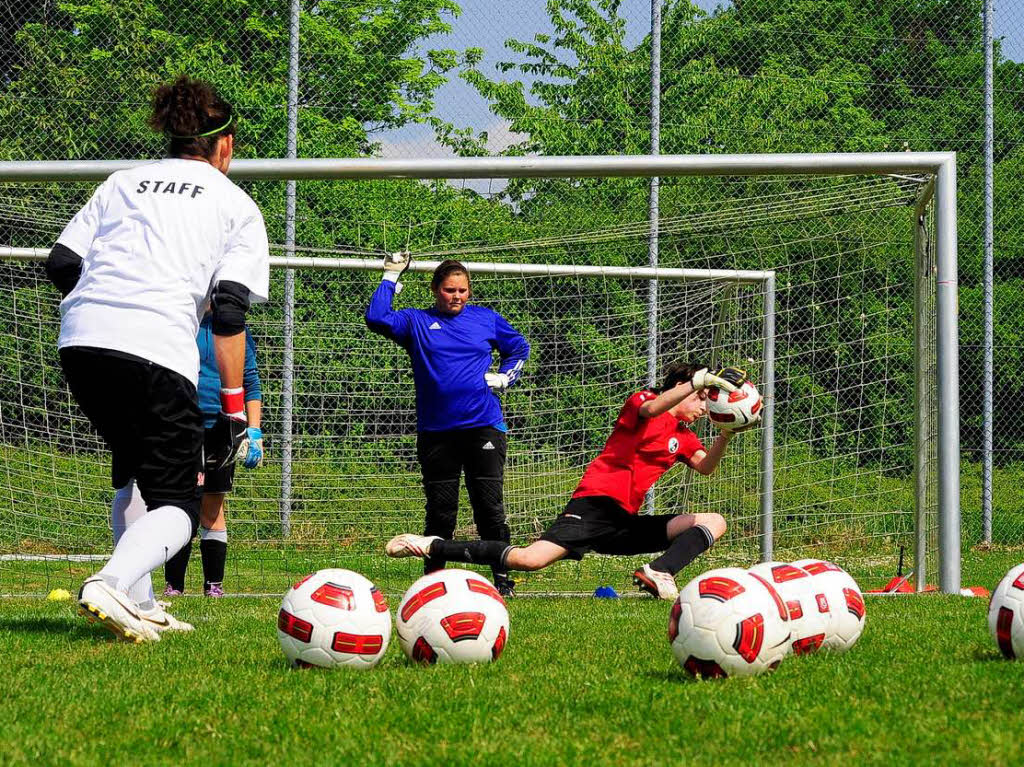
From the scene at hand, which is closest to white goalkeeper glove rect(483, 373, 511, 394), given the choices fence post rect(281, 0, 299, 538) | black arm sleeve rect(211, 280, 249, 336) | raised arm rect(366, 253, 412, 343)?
raised arm rect(366, 253, 412, 343)

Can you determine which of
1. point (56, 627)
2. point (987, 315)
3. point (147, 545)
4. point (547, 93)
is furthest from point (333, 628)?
point (987, 315)

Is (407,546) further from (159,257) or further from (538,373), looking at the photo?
(538,373)

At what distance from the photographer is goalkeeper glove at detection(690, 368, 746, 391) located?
21.4 feet

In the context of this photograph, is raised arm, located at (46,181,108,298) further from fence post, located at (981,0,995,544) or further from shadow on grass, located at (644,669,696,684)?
fence post, located at (981,0,995,544)

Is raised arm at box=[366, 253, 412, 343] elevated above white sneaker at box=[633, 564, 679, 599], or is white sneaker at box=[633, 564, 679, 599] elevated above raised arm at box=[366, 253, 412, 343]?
raised arm at box=[366, 253, 412, 343]

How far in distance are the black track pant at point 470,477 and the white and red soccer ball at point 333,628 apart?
127 inches

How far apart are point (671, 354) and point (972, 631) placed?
5848 mm

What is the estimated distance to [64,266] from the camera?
15.4 ft

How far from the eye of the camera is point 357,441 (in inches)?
414

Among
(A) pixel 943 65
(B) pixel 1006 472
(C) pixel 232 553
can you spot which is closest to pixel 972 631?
(C) pixel 232 553

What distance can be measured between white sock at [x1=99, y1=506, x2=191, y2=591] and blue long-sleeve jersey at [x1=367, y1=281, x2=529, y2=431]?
9.62 feet

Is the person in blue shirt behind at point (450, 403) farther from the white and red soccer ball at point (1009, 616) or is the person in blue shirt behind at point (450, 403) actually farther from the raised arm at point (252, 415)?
the white and red soccer ball at point (1009, 616)

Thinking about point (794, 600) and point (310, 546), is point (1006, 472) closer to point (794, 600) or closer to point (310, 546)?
point (310, 546)

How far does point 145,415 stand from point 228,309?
51cm
